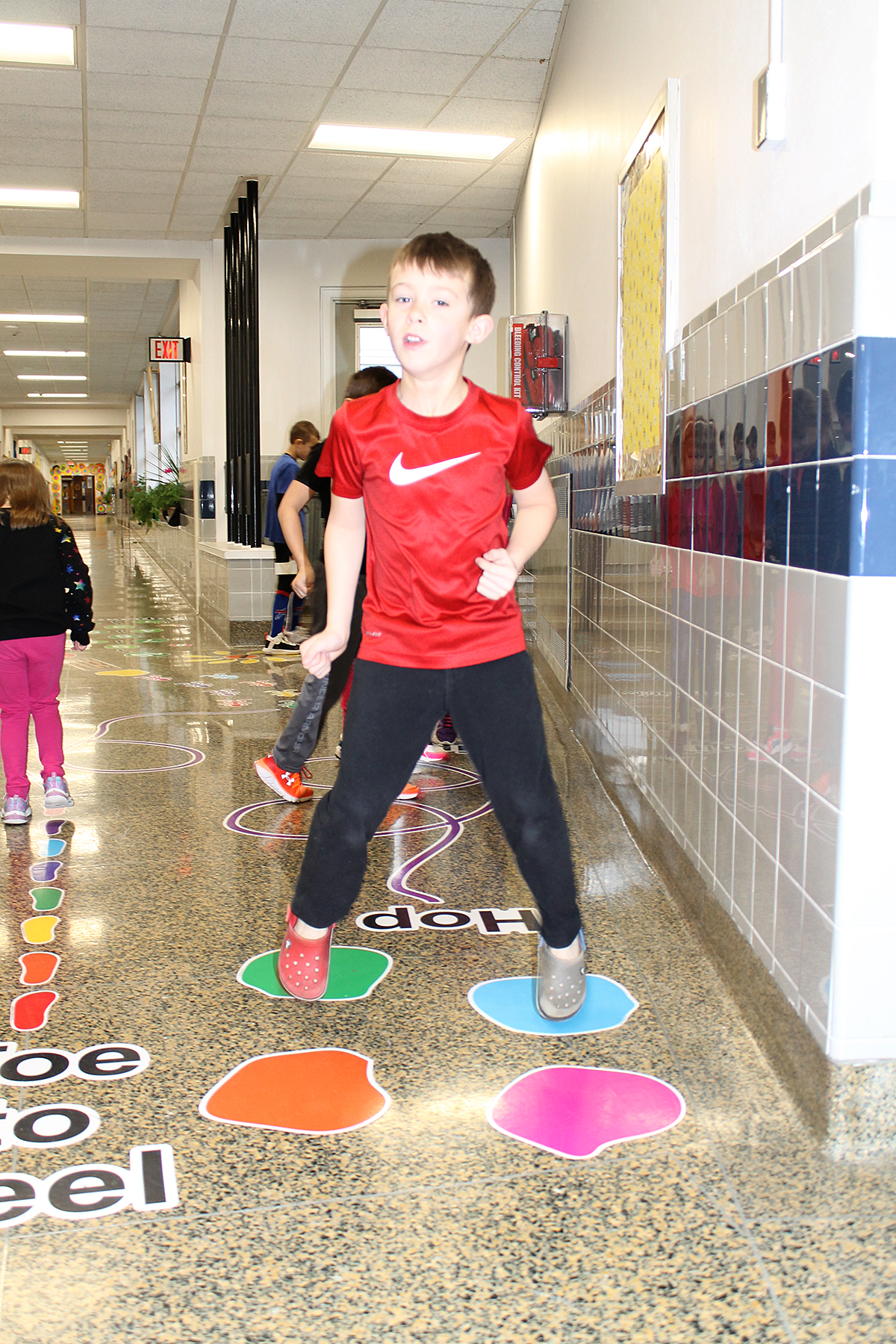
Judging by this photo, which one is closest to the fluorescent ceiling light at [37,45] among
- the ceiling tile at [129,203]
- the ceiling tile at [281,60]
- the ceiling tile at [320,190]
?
the ceiling tile at [281,60]

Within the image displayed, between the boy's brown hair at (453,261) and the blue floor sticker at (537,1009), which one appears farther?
the blue floor sticker at (537,1009)

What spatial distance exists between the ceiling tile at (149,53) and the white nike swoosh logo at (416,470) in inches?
159

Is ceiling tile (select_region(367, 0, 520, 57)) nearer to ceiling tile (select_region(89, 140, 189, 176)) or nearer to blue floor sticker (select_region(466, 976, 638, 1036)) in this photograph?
ceiling tile (select_region(89, 140, 189, 176))

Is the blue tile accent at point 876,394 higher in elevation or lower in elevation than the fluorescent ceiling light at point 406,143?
lower

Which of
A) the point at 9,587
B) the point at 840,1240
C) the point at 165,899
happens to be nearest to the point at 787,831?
the point at 840,1240

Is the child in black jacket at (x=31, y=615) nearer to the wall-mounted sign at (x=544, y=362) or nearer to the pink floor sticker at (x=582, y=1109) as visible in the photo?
the pink floor sticker at (x=582, y=1109)

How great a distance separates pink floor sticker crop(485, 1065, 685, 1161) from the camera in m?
1.59

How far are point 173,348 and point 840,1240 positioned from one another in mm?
9135

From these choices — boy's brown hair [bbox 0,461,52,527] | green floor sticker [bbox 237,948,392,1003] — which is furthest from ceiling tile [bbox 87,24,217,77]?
green floor sticker [bbox 237,948,392,1003]

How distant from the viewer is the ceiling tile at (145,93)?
17.5ft

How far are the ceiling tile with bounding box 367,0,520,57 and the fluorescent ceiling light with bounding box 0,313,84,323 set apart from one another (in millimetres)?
8085

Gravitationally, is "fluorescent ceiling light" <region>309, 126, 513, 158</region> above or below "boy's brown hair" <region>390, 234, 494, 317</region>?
above

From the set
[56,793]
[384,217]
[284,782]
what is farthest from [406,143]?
[56,793]

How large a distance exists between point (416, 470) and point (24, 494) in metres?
1.86
